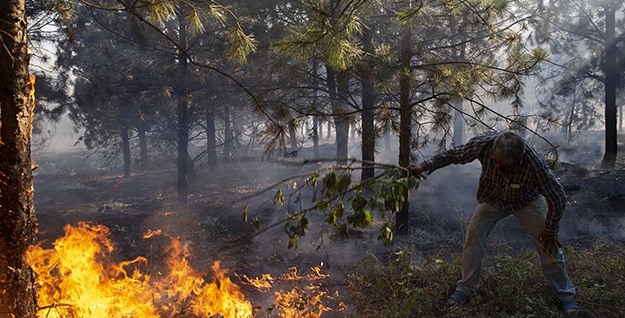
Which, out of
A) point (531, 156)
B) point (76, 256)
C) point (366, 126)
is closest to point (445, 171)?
point (366, 126)

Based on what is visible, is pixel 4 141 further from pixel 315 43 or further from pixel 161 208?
pixel 161 208

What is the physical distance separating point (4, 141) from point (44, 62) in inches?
464

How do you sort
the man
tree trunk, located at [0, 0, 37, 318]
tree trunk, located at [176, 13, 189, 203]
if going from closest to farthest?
tree trunk, located at [0, 0, 37, 318], the man, tree trunk, located at [176, 13, 189, 203]

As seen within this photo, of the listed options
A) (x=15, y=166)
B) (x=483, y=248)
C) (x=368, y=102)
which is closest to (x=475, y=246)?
(x=483, y=248)

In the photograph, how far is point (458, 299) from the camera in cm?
407

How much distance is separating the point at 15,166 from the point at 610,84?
1666cm

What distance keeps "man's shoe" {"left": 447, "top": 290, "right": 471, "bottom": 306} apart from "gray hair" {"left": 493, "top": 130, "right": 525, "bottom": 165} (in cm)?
151

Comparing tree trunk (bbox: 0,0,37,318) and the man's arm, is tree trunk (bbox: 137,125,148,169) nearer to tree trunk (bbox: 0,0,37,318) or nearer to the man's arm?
tree trunk (bbox: 0,0,37,318)

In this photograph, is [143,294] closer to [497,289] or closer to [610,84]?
[497,289]

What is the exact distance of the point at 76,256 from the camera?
475 cm

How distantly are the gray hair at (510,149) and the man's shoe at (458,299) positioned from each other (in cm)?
151

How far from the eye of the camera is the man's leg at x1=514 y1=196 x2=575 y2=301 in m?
3.81

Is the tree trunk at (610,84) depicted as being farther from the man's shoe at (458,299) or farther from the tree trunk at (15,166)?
the tree trunk at (15,166)

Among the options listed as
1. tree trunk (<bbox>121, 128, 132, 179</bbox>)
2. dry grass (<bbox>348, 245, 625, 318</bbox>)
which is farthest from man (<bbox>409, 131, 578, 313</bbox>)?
tree trunk (<bbox>121, 128, 132, 179</bbox>)
